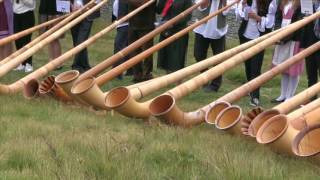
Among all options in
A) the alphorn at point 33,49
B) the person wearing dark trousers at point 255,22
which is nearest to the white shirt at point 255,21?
the person wearing dark trousers at point 255,22

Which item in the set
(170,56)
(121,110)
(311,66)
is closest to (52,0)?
(170,56)

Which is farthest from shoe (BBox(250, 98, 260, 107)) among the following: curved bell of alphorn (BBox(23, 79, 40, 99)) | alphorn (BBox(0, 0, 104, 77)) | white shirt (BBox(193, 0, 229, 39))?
curved bell of alphorn (BBox(23, 79, 40, 99))

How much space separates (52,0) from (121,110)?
461cm

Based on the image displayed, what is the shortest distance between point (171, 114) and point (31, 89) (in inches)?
65.3

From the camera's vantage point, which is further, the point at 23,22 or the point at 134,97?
the point at 23,22

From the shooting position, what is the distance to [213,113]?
4719 mm

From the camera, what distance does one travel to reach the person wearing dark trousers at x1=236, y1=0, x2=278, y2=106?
23.6ft

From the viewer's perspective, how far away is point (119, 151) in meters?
3.71

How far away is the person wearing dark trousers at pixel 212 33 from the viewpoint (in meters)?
7.62

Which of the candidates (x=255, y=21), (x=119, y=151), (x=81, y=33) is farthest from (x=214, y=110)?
(x=81, y=33)

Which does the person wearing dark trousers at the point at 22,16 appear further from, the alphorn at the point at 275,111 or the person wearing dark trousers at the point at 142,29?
the alphorn at the point at 275,111

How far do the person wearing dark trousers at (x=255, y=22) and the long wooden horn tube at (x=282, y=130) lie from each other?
2.89 m

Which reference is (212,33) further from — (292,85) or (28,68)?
(28,68)

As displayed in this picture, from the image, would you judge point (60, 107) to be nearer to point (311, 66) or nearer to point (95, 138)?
point (95, 138)
